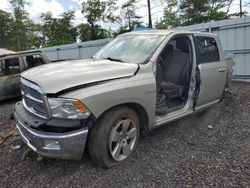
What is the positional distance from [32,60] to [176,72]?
5.36 meters

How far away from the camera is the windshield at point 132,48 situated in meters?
3.78

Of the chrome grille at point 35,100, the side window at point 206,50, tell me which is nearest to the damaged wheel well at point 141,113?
the chrome grille at point 35,100

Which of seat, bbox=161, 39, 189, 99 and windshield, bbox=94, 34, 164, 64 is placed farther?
seat, bbox=161, 39, 189, 99

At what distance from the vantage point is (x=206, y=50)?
4.74m

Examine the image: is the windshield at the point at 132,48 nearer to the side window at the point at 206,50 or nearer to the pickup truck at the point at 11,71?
the side window at the point at 206,50

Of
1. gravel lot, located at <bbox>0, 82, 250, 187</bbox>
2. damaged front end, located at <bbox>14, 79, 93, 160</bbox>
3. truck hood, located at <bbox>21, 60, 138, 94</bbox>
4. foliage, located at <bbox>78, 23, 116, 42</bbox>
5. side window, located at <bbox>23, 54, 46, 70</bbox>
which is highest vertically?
foliage, located at <bbox>78, 23, 116, 42</bbox>

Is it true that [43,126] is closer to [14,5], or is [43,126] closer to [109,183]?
[109,183]

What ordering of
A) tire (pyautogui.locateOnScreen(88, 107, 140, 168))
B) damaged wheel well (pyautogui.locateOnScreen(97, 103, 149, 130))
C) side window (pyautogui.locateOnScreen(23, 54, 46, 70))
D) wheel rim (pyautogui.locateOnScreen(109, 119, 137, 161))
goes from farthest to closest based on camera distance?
side window (pyautogui.locateOnScreen(23, 54, 46, 70)) < damaged wheel well (pyautogui.locateOnScreen(97, 103, 149, 130)) < wheel rim (pyautogui.locateOnScreen(109, 119, 137, 161)) < tire (pyautogui.locateOnScreen(88, 107, 140, 168))

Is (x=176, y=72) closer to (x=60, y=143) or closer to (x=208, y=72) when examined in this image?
(x=208, y=72)

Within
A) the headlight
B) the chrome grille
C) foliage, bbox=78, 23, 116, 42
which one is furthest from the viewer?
foliage, bbox=78, 23, 116, 42

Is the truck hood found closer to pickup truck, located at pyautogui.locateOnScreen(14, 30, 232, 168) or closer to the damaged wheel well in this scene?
pickup truck, located at pyautogui.locateOnScreen(14, 30, 232, 168)

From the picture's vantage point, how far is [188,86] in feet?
14.4

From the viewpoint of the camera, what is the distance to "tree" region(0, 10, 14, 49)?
1501 inches

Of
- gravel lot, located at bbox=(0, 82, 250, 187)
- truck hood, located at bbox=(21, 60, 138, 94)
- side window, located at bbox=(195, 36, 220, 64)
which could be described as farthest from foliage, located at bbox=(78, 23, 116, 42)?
truck hood, located at bbox=(21, 60, 138, 94)
